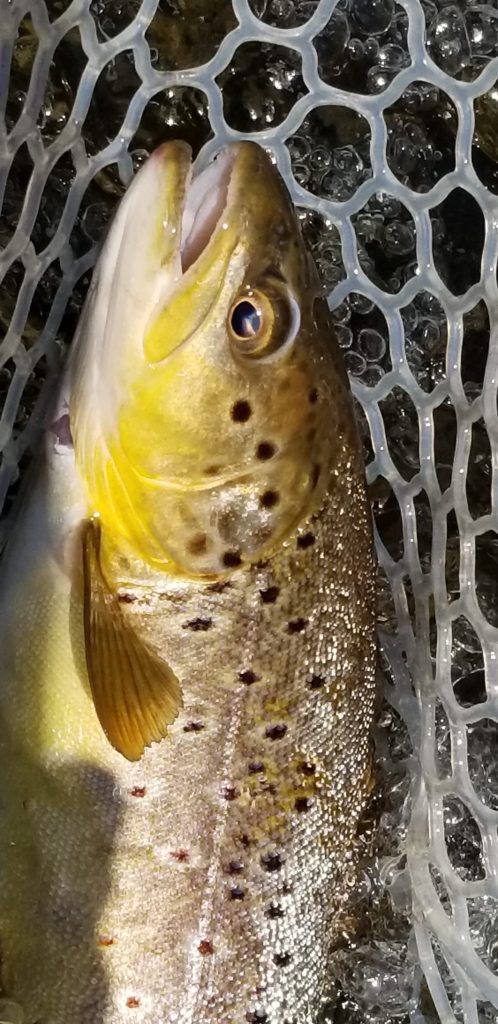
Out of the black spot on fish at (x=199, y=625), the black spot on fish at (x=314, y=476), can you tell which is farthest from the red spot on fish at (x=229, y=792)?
the black spot on fish at (x=314, y=476)

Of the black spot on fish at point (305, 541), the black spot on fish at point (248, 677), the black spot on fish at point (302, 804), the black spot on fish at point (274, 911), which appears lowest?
the black spot on fish at point (274, 911)

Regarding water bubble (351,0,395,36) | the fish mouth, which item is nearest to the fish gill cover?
water bubble (351,0,395,36)

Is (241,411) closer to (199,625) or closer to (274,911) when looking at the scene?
(199,625)

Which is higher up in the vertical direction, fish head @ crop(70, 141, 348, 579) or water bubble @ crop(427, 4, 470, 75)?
water bubble @ crop(427, 4, 470, 75)

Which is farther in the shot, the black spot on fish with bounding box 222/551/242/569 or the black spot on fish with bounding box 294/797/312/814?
the black spot on fish with bounding box 294/797/312/814

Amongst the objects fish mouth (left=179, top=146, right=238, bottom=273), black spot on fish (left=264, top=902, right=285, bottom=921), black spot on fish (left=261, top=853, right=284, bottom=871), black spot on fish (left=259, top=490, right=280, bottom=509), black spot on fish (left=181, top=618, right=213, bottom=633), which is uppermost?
fish mouth (left=179, top=146, right=238, bottom=273)

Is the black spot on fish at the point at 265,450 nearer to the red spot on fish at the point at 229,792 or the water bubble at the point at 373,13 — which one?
the red spot on fish at the point at 229,792

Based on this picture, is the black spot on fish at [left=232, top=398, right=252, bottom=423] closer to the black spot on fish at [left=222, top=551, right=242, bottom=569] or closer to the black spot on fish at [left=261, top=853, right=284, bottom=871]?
the black spot on fish at [left=222, top=551, right=242, bottom=569]

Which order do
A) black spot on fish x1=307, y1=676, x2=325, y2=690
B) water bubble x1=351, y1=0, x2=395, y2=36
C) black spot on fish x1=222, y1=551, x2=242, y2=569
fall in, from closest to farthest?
1. black spot on fish x1=222, y1=551, x2=242, y2=569
2. black spot on fish x1=307, y1=676, x2=325, y2=690
3. water bubble x1=351, y1=0, x2=395, y2=36
